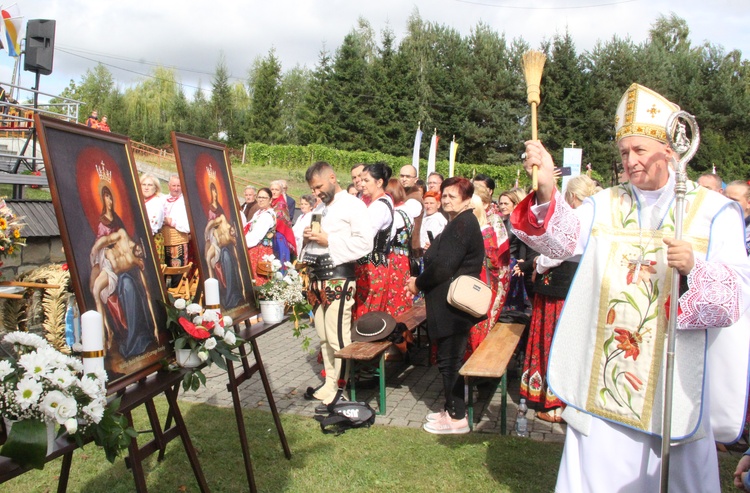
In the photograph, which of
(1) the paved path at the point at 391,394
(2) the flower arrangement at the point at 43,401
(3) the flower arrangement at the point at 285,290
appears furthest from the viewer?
(1) the paved path at the point at 391,394

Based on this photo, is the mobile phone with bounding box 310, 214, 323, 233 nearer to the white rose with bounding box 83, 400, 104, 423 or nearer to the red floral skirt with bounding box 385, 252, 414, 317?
the red floral skirt with bounding box 385, 252, 414, 317

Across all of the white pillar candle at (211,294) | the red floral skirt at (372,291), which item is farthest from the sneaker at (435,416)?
the white pillar candle at (211,294)

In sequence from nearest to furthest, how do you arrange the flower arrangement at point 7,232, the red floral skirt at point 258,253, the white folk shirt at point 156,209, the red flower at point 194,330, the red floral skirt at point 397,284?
1. the red flower at point 194,330
2. the flower arrangement at point 7,232
3. the red floral skirt at point 397,284
4. the red floral skirt at point 258,253
5. the white folk shirt at point 156,209

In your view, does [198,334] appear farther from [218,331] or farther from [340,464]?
[340,464]

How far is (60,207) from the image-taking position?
2.39 meters

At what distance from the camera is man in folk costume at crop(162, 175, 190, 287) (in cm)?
904

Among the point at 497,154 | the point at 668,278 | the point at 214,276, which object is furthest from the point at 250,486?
the point at 497,154

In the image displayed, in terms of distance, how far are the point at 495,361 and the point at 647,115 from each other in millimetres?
2569

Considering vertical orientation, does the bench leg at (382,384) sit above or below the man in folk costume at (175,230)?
below

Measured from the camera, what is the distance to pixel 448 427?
4.90 metres

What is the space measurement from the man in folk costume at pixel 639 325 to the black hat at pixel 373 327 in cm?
281

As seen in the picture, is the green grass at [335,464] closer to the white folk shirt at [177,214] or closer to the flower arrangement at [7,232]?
the flower arrangement at [7,232]

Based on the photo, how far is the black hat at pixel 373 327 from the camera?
219 inches

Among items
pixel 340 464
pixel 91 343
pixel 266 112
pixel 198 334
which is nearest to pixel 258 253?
pixel 340 464
